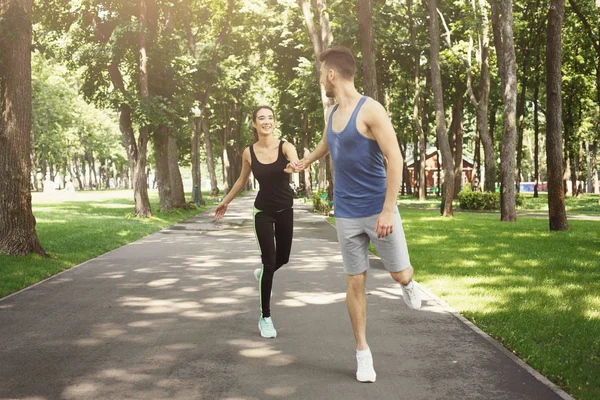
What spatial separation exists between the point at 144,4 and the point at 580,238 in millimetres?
16562

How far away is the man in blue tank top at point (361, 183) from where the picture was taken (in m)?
3.95

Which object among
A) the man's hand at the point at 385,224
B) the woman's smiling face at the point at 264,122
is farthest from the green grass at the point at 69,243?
the man's hand at the point at 385,224

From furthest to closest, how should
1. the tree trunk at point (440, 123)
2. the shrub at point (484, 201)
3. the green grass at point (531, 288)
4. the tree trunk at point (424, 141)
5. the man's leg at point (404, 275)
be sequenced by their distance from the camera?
the tree trunk at point (424, 141), the shrub at point (484, 201), the tree trunk at point (440, 123), the green grass at point (531, 288), the man's leg at point (404, 275)

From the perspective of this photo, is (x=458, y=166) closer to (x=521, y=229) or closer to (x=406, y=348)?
(x=521, y=229)

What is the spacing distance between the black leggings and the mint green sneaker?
0.06m

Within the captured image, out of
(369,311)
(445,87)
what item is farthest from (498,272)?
(445,87)

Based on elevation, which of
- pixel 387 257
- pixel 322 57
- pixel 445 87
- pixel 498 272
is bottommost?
pixel 498 272

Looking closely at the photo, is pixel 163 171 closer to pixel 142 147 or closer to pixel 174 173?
pixel 174 173

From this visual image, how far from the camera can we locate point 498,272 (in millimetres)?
9062

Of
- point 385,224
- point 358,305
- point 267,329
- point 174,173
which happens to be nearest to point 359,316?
point 358,305

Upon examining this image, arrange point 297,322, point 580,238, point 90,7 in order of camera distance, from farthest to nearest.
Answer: point 90,7 → point 580,238 → point 297,322

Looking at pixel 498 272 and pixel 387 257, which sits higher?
pixel 387 257

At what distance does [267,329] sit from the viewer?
5.39m

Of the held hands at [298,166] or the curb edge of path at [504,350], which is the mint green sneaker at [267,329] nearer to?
the held hands at [298,166]
